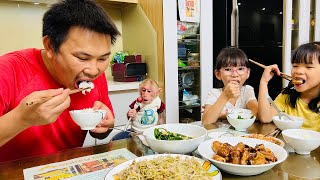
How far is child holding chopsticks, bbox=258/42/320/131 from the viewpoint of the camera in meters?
1.51

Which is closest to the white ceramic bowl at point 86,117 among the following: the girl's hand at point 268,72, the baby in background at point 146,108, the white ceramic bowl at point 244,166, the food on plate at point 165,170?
the food on plate at point 165,170

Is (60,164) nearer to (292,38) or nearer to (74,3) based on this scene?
(74,3)

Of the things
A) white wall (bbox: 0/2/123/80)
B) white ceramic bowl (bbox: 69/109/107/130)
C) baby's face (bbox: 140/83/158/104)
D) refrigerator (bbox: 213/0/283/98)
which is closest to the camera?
white ceramic bowl (bbox: 69/109/107/130)

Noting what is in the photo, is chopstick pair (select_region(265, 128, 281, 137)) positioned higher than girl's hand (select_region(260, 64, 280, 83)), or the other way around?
girl's hand (select_region(260, 64, 280, 83))

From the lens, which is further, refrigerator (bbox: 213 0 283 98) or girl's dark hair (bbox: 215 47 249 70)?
refrigerator (bbox: 213 0 283 98)

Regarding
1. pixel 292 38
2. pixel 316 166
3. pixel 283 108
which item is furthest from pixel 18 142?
pixel 292 38

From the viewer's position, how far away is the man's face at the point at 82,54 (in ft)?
3.42

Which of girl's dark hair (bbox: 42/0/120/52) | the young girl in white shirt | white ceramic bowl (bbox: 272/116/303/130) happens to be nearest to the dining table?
white ceramic bowl (bbox: 272/116/303/130)

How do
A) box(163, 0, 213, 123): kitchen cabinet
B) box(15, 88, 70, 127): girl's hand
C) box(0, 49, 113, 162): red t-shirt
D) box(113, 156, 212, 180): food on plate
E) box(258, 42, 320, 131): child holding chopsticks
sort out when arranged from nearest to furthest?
box(113, 156, 212, 180): food on plate, box(15, 88, 70, 127): girl's hand, box(0, 49, 113, 162): red t-shirt, box(258, 42, 320, 131): child holding chopsticks, box(163, 0, 213, 123): kitchen cabinet

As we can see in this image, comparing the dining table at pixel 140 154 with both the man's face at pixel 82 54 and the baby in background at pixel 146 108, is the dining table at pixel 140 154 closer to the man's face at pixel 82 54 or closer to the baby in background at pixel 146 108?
the man's face at pixel 82 54

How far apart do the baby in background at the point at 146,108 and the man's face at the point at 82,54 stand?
88 centimetres

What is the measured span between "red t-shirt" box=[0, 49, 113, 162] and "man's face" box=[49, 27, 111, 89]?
16cm

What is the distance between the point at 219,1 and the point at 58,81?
2564mm

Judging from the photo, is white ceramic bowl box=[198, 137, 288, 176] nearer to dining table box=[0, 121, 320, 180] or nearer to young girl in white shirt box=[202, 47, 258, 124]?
dining table box=[0, 121, 320, 180]
